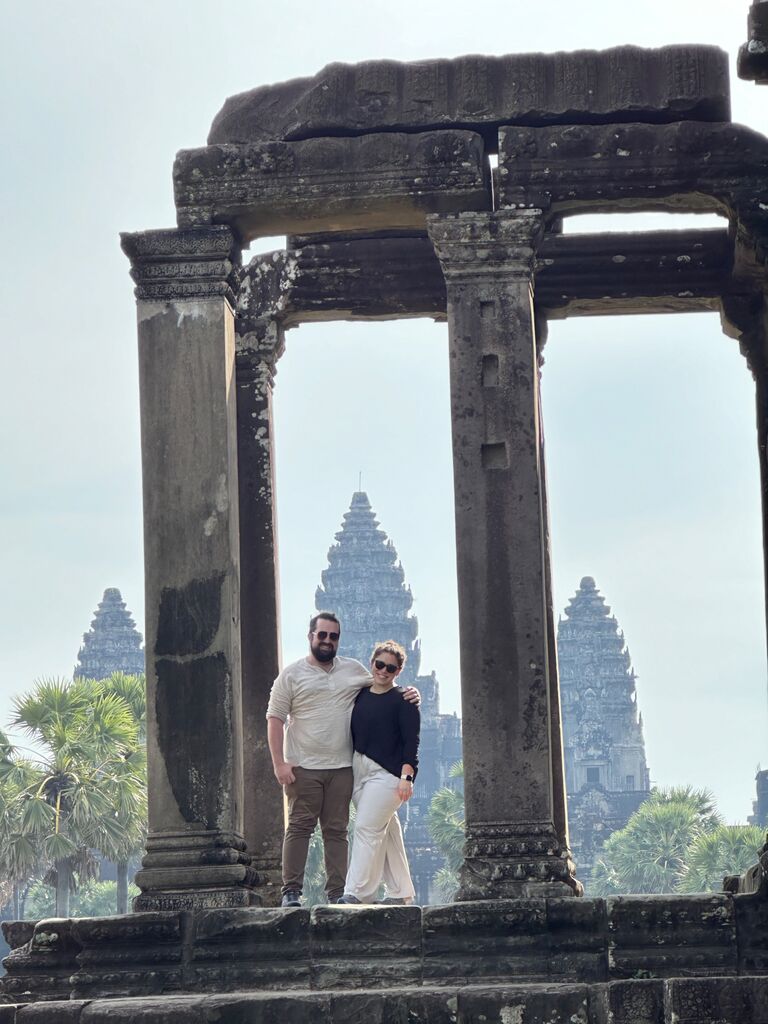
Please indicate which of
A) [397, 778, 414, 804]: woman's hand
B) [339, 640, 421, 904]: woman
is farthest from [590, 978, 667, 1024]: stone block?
[397, 778, 414, 804]: woman's hand

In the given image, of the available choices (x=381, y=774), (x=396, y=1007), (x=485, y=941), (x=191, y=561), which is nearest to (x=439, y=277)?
(x=191, y=561)

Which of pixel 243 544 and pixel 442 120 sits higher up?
pixel 442 120

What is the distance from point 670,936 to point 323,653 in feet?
7.93

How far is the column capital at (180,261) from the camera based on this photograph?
1270cm

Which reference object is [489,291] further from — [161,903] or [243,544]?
[161,903]

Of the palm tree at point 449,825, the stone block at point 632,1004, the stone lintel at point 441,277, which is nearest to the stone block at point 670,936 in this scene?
the stone block at point 632,1004

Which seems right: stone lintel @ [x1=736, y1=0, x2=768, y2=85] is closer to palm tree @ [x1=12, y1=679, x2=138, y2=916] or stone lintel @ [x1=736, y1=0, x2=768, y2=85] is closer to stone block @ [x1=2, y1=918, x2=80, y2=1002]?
stone block @ [x1=2, y1=918, x2=80, y2=1002]

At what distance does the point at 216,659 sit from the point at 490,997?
263 cm

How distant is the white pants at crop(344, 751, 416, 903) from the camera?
1201 centimetres

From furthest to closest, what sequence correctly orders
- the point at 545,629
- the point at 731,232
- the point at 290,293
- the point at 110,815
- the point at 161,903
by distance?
the point at 110,815 < the point at 290,293 < the point at 731,232 < the point at 545,629 < the point at 161,903

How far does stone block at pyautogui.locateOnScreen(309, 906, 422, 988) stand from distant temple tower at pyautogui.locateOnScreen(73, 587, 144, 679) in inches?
5313

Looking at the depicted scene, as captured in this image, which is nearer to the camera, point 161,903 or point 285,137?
point 161,903

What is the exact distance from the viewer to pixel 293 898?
39.9 feet

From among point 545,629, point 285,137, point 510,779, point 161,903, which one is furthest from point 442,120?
point 161,903
